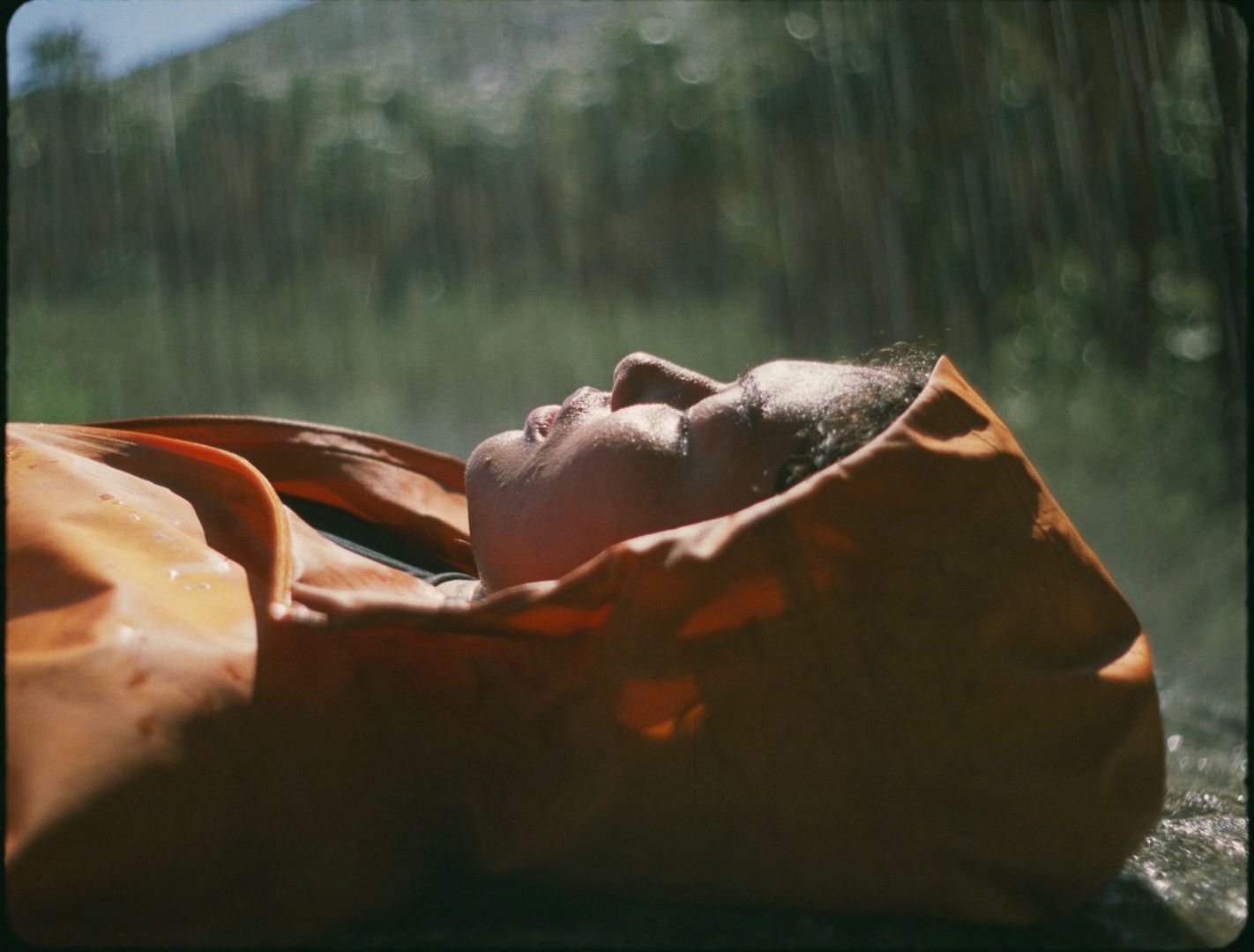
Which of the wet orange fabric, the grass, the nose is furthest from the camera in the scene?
the grass

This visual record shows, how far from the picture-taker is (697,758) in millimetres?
858

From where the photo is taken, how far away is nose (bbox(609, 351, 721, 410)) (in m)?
1.10

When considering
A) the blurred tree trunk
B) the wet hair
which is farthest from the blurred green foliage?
the wet hair

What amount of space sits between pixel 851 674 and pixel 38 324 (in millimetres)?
7730

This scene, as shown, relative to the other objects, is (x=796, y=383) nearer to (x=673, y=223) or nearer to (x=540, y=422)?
(x=540, y=422)

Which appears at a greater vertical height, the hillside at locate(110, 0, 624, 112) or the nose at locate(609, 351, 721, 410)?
the hillside at locate(110, 0, 624, 112)

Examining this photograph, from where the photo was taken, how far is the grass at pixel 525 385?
4.10 metres

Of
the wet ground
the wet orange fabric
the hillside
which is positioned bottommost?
the wet ground

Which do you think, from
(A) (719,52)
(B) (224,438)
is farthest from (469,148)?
(B) (224,438)

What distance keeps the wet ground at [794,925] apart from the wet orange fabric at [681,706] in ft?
0.06

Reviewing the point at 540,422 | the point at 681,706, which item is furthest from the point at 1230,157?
the point at 681,706

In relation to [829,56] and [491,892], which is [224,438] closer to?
[491,892]

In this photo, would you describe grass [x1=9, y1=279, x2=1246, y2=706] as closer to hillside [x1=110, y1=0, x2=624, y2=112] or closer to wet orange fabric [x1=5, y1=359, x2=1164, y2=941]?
wet orange fabric [x1=5, y1=359, x2=1164, y2=941]

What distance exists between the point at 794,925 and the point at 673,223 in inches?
381
